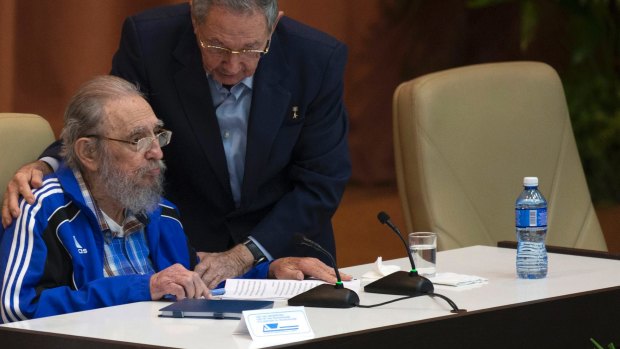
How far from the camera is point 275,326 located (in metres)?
2.33

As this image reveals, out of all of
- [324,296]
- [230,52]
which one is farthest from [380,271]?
[230,52]

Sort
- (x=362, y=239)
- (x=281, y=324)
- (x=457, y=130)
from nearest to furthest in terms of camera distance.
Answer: (x=281, y=324)
(x=457, y=130)
(x=362, y=239)

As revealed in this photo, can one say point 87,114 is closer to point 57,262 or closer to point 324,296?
point 57,262

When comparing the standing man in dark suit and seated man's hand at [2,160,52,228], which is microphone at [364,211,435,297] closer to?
the standing man in dark suit

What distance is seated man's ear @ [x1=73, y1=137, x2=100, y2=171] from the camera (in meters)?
2.97

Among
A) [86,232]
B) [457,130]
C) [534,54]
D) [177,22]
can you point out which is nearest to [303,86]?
[177,22]

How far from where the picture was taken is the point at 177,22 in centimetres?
342

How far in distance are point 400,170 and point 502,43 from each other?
7.39 ft

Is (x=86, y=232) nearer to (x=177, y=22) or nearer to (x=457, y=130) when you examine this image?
(x=177, y=22)

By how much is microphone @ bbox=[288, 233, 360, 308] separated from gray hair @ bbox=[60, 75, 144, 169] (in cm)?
65

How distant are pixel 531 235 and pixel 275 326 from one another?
93 cm

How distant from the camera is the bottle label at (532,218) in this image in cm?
299

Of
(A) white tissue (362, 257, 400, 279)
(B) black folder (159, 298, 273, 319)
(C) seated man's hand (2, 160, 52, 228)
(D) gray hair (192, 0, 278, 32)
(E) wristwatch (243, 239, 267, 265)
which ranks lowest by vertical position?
(E) wristwatch (243, 239, 267, 265)

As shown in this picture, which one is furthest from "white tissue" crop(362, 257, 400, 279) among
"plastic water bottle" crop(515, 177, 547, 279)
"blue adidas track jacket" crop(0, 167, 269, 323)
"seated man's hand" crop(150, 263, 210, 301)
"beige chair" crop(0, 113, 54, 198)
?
"beige chair" crop(0, 113, 54, 198)
